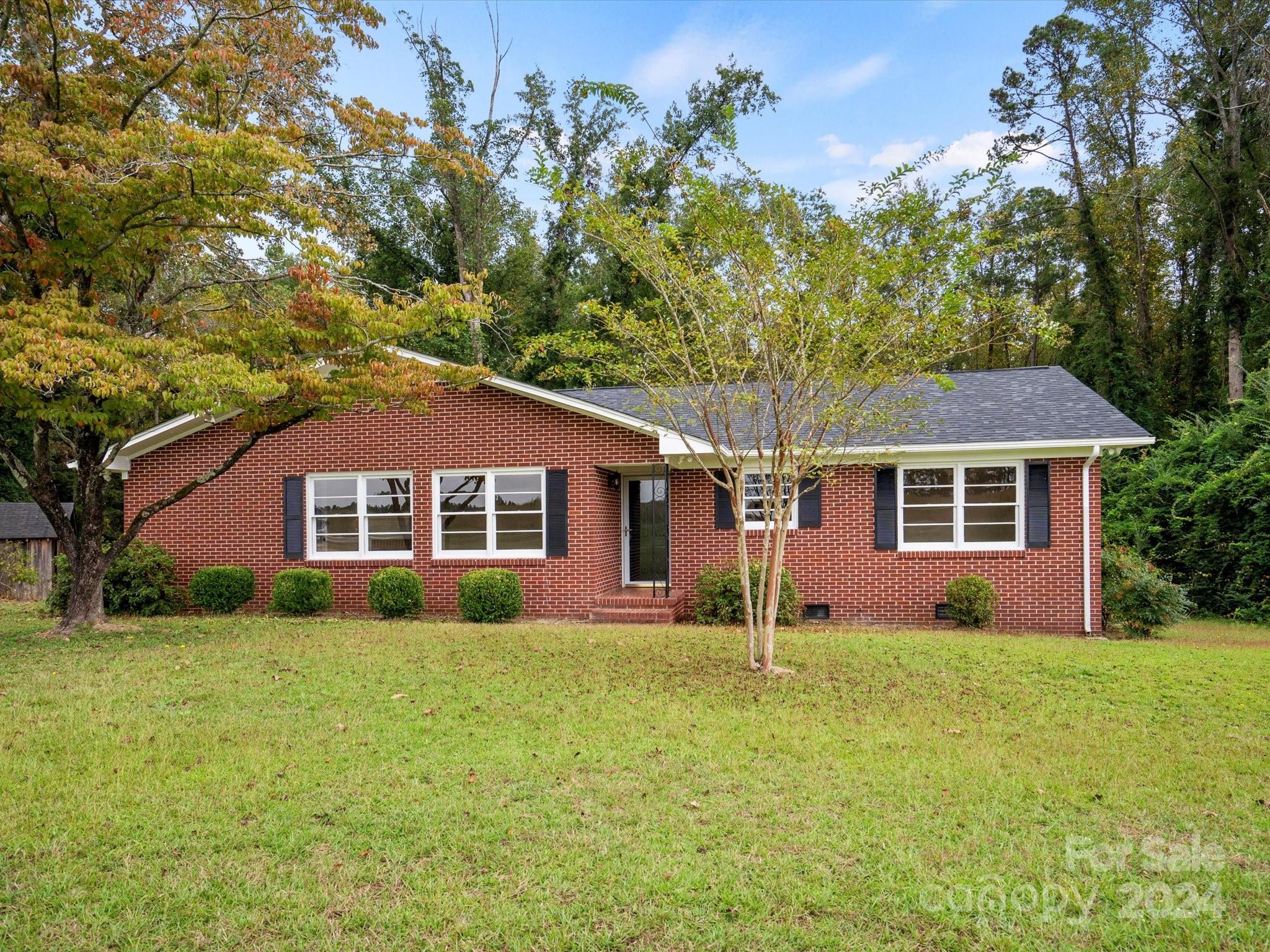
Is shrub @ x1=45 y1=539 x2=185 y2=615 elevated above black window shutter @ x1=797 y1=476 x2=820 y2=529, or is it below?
below

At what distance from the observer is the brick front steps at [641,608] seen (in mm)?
12125

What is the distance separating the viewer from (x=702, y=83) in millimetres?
25516

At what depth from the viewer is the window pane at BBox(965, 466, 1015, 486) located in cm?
1221

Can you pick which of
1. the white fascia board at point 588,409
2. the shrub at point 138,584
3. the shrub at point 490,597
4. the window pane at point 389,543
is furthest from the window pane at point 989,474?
the shrub at point 138,584

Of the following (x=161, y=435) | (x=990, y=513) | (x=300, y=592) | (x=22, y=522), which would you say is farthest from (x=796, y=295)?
(x=22, y=522)

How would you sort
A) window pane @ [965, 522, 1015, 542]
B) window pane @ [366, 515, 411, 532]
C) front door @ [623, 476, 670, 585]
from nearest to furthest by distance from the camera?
window pane @ [965, 522, 1015, 542], window pane @ [366, 515, 411, 532], front door @ [623, 476, 670, 585]

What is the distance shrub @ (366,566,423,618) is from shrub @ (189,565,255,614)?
228 cm

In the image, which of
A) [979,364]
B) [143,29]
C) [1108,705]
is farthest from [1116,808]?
[979,364]

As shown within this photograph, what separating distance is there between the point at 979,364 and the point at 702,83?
1694 cm

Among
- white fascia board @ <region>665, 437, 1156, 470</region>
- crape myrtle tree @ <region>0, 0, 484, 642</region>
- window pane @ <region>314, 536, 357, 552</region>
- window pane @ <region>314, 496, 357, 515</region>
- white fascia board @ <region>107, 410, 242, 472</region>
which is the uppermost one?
crape myrtle tree @ <region>0, 0, 484, 642</region>

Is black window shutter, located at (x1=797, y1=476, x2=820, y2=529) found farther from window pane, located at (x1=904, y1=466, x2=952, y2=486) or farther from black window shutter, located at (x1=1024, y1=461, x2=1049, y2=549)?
black window shutter, located at (x1=1024, y1=461, x2=1049, y2=549)

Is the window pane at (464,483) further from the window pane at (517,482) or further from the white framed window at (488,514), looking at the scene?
the window pane at (517,482)

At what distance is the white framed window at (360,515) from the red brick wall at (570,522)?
8.3 inches

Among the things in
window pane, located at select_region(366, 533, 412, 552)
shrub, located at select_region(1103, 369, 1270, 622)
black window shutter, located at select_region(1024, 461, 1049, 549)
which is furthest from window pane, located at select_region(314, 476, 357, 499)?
shrub, located at select_region(1103, 369, 1270, 622)
